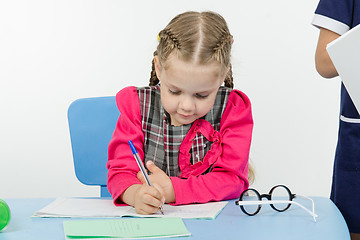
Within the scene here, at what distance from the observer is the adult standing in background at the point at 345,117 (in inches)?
50.6

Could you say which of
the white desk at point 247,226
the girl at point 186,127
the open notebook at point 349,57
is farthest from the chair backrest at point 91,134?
the open notebook at point 349,57

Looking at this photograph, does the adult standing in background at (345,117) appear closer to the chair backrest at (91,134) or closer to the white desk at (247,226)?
the white desk at (247,226)

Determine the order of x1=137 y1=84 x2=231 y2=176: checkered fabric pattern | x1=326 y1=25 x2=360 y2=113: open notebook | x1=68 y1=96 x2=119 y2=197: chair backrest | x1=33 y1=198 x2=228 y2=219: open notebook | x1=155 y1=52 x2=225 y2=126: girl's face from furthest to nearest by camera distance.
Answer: x1=68 y1=96 x2=119 y2=197: chair backrest, x1=137 y1=84 x2=231 y2=176: checkered fabric pattern, x1=155 y1=52 x2=225 y2=126: girl's face, x1=33 y1=198 x2=228 y2=219: open notebook, x1=326 y1=25 x2=360 y2=113: open notebook

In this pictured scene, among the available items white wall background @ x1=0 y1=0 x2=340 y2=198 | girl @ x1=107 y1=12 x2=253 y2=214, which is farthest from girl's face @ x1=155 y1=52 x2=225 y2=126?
white wall background @ x1=0 y1=0 x2=340 y2=198

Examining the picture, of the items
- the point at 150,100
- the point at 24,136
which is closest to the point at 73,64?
the point at 24,136

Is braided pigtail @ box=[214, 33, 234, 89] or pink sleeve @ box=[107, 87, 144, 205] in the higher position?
braided pigtail @ box=[214, 33, 234, 89]

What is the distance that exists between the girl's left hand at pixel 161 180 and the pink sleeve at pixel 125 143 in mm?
35

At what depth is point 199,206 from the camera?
3.92ft

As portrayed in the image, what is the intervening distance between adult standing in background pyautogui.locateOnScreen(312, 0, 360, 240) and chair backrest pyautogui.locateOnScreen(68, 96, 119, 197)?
2.12ft

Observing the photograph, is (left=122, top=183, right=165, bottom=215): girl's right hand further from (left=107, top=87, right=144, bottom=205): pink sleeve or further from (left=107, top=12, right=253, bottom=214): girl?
(left=107, top=87, right=144, bottom=205): pink sleeve

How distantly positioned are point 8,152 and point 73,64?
1.81 ft

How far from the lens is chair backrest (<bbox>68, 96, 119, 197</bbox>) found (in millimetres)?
1597

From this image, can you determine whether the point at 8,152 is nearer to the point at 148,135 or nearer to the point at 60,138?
the point at 60,138

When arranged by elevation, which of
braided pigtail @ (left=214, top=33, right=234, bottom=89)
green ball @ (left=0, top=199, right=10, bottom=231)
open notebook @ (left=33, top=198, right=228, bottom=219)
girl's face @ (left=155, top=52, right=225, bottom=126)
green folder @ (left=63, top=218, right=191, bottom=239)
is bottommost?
open notebook @ (left=33, top=198, right=228, bottom=219)
